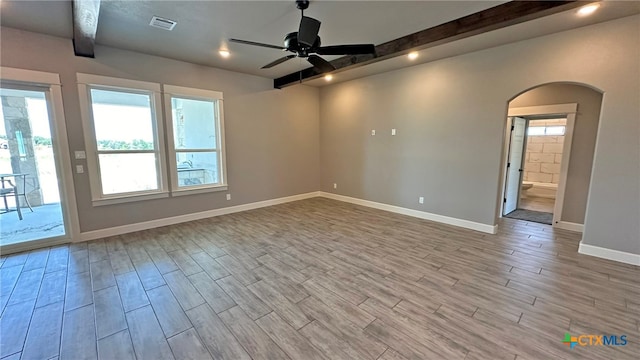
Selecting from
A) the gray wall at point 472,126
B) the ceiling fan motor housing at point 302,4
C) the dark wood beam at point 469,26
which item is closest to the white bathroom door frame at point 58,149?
the ceiling fan motor housing at point 302,4

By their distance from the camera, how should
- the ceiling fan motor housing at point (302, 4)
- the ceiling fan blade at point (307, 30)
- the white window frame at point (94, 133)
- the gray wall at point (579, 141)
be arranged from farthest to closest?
the gray wall at point (579, 141)
the white window frame at point (94, 133)
the ceiling fan motor housing at point (302, 4)
the ceiling fan blade at point (307, 30)

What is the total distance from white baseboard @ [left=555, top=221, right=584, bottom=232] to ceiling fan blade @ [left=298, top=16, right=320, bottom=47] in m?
5.23

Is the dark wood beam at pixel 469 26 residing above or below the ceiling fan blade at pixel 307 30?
above

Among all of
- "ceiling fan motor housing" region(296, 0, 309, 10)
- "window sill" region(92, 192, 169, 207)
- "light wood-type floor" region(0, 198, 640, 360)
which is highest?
"ceiling fan motor housing" region(296, 0, 309, 10)

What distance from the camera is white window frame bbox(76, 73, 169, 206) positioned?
12.4 ft

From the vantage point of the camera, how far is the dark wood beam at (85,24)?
99.5 inches

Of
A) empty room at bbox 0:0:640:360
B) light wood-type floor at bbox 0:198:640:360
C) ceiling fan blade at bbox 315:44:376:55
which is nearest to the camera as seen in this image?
light wood-type floor at bbox 0:198:640:360

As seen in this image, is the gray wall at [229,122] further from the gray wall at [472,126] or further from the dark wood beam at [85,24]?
the gray wall at [472,126]

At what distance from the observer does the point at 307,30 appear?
2.52m

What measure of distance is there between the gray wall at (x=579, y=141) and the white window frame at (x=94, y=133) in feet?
21.6

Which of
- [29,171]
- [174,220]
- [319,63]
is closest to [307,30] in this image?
[319,63]

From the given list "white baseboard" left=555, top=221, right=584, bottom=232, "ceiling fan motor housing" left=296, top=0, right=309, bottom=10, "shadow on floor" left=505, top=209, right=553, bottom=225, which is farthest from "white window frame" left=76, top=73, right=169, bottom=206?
"white baseboard" left=555, top=221, right=584, bottom=232

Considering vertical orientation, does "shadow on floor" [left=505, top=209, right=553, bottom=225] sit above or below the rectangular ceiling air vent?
below

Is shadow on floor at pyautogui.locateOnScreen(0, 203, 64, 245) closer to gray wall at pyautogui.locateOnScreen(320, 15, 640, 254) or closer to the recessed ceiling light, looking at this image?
gray wall at pyautogui.locateOnScreen(320, 15, 640, 254)
